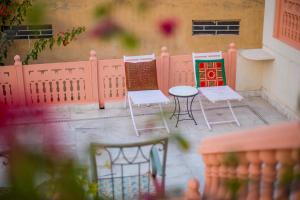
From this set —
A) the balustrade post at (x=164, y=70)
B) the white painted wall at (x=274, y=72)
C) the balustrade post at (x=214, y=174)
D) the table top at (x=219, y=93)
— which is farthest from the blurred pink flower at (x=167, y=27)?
the balustrade post at (x=164, y=70)

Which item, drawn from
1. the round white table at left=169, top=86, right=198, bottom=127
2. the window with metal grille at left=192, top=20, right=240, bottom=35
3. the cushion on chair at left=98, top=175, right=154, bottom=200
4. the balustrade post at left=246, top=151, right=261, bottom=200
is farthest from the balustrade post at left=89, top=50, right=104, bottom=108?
the balustrade post at left=246, top=151, right=261, bottom=200

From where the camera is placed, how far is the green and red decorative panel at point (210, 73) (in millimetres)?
8102

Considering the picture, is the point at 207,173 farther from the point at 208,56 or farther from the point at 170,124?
the point at 208,56

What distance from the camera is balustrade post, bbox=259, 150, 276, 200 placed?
2195 mm

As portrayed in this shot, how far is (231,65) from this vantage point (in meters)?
8.62

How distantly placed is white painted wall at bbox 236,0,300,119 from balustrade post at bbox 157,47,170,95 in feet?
4.82

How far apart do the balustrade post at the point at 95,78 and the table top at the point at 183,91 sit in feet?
4.18

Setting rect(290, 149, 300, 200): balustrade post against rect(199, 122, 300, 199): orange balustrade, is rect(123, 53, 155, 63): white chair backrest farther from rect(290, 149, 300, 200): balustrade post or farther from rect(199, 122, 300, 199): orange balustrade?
rect(290, 149, 300, 200): balustrade post

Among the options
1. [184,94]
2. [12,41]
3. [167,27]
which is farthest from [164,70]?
[167,27]

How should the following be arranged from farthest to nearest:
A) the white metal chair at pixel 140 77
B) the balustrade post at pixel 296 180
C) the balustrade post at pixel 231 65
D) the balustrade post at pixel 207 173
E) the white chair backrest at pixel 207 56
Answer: the balustrade post at pixel 231 65, the white chair backrest at pixel 207 56, the white metal chair at pixel 140 77, the balustrade post at pixel 207 173, the balustrade post at pixel 296 180

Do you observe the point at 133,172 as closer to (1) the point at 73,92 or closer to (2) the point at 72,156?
(1) the point at 73,92

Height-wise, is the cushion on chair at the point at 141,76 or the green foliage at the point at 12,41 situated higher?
the green foliage at the point at 12,41

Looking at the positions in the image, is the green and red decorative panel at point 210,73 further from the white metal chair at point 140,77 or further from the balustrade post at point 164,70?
the white metal chair at point 140,77

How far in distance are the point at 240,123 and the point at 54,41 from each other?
3411mm
